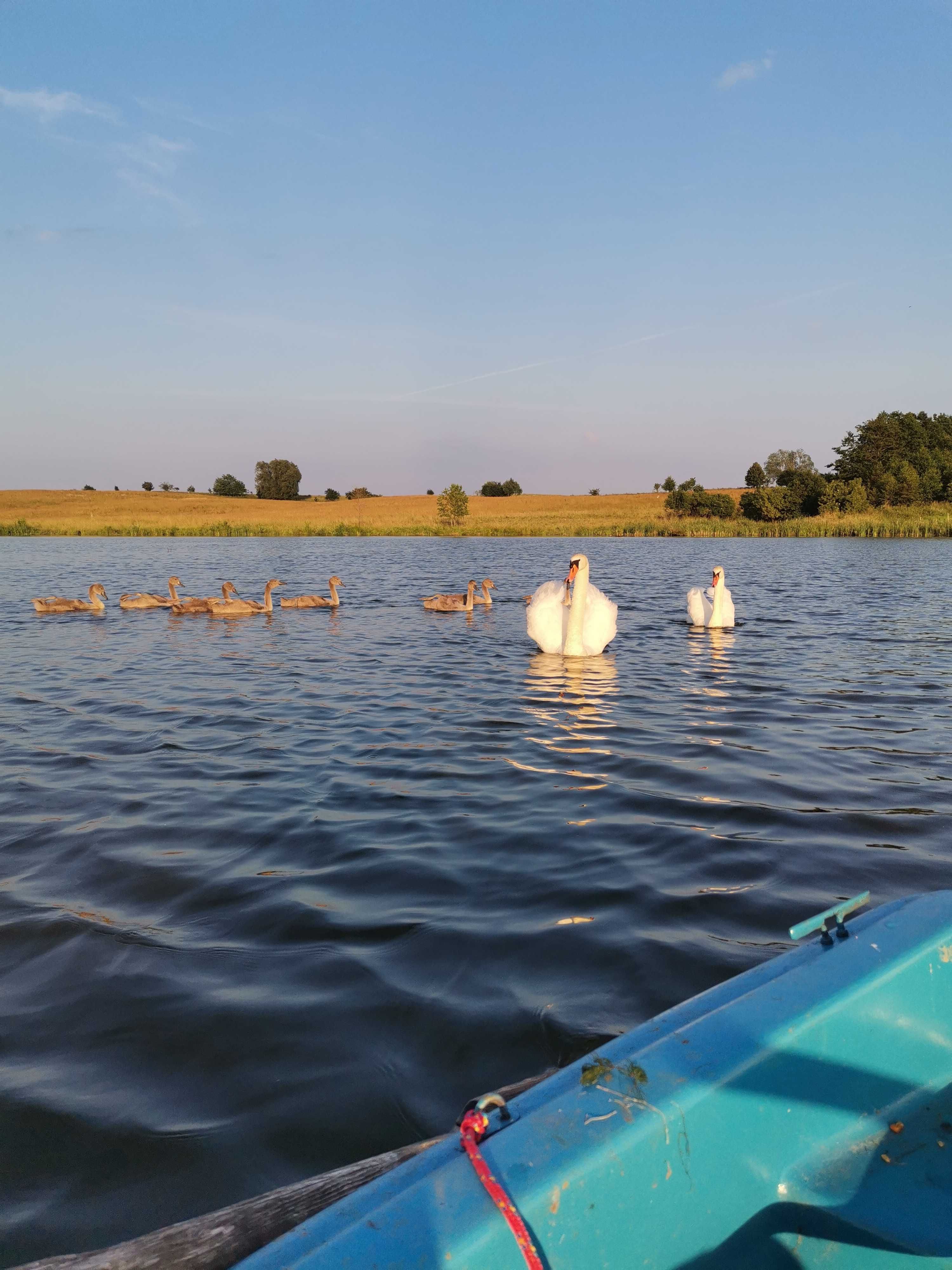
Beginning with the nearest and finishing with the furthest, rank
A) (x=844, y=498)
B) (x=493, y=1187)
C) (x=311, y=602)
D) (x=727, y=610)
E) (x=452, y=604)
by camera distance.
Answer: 1. (x=493, y=1187)
2. (x=727, y=610)
3. (x=452, y=604)
4. (x=311, y=602)
5. (x=844, y=498)

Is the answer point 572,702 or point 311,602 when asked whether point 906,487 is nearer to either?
point 311,602

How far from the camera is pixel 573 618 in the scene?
1184 centimetres

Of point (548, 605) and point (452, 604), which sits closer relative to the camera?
point (548, 605)

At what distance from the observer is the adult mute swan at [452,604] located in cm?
1750

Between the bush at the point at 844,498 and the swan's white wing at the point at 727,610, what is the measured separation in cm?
5441

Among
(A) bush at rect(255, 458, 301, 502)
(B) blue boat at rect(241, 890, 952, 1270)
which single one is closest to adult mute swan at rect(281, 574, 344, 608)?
(B) blue boat at rect(241, 890, 952, 1270)

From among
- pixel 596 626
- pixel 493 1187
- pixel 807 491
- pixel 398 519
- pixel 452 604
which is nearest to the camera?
pixel 493 1187

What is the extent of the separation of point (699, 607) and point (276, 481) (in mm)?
129708

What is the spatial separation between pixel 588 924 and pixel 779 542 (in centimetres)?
4578

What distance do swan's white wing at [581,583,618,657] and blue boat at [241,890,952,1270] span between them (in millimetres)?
9349

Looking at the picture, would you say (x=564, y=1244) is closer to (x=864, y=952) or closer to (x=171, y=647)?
(x=864, y=952)

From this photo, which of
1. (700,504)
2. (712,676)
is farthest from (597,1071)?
(700,504)

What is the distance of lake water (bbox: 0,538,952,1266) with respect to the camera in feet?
9.29

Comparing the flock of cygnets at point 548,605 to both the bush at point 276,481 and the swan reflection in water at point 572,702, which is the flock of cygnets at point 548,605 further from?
the bush at point 276,481
